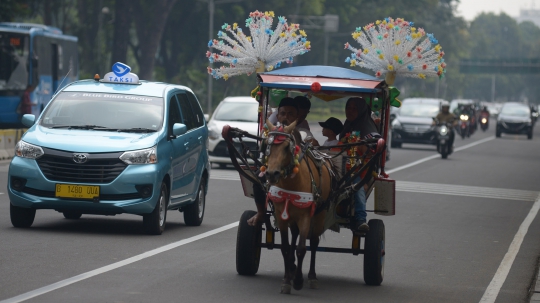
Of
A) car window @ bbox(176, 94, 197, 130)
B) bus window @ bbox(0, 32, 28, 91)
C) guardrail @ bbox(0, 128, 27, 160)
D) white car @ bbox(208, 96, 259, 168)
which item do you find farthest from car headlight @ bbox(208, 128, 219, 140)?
bus window @ bbox(0, 32, 28, 91)

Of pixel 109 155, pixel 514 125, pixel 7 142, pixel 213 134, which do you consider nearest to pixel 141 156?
pixel 109 155

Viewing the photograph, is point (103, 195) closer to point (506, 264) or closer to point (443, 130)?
point (506, 264)

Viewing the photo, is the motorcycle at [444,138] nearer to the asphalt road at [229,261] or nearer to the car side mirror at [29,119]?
the asphalt road at [229,261]

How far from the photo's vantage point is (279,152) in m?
7.84

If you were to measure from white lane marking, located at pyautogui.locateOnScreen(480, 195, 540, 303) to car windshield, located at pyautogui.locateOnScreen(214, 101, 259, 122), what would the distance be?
8.77 meters

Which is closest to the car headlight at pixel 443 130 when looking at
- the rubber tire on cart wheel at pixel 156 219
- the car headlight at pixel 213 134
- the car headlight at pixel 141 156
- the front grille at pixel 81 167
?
the car headlight at pixel 213 134

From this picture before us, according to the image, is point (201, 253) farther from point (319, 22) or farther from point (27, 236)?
point (319, 22)

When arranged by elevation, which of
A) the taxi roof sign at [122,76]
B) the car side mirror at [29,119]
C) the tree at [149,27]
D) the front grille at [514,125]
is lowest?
the front grille at [514,125]

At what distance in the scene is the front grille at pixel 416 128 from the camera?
39.0m

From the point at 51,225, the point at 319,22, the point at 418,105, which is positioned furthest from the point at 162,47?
the point at 51,225

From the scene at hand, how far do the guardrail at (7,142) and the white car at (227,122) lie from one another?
16.3ft

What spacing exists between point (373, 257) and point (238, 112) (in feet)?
52.8

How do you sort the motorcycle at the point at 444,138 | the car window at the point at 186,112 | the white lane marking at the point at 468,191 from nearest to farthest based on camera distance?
the car window at the point at 186,112, the white lane marking at the point at 468,191, the motorcycle at the point at 444,138

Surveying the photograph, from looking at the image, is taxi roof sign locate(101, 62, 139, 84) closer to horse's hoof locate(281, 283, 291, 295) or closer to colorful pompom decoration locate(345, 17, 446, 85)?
colorful pompom decoration locate(345, 17, 446, 85)
